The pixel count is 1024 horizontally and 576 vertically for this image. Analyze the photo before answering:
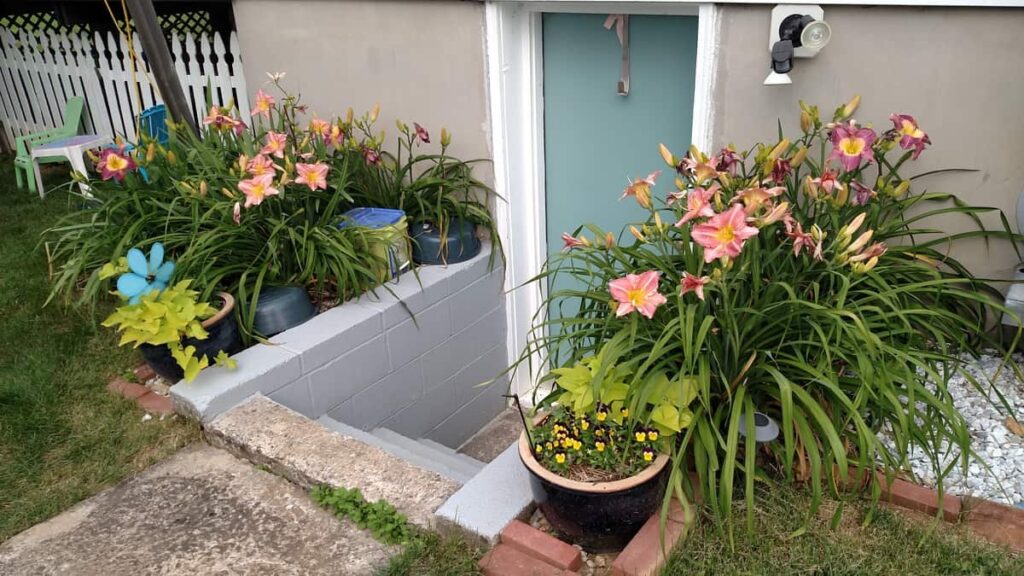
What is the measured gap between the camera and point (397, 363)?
11.8ft

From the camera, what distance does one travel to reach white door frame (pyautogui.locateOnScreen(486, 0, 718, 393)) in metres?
3.12

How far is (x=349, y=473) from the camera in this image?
2.51m

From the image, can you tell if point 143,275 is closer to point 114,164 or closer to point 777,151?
point 114,164

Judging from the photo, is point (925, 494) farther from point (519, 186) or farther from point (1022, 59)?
point (519, 186)

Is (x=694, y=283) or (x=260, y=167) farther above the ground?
(x=260, y=167)

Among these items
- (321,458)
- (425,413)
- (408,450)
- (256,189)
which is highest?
(256,189)

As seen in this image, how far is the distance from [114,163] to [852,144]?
2948mm

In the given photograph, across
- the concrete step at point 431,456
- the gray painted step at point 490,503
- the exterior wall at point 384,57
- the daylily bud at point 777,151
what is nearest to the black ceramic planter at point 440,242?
the exterior wall at point 384,57

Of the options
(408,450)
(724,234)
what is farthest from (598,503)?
(408,450)

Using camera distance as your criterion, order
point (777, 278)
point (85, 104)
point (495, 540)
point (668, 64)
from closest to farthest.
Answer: point (495, 540), point (777, 278), point (668, 64), point (85, 104)

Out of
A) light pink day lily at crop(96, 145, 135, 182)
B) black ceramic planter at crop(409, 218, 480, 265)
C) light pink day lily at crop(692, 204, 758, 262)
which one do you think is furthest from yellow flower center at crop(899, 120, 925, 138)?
light pink day lily at crop(96, 145, 135, 182)

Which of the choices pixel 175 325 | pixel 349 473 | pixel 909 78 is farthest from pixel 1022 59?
pixel 175 325

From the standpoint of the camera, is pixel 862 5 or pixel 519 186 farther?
pixel 519 186

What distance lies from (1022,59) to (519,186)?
7.22ft
